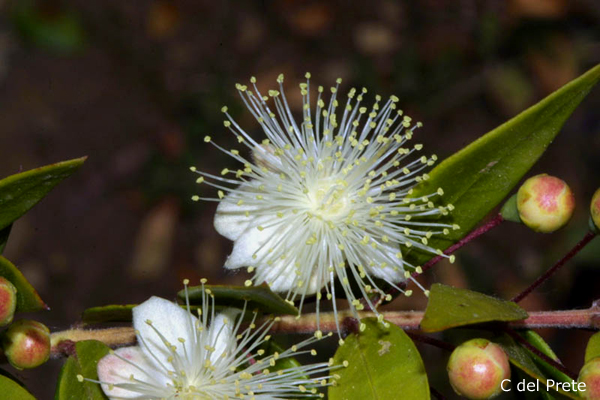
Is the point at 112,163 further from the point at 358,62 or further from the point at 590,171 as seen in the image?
the point at 590,171

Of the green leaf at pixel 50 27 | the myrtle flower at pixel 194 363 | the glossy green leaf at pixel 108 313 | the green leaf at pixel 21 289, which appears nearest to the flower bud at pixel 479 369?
the myrtle flower at pixel 194 363

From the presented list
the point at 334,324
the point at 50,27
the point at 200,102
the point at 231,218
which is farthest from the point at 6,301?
the point at 50,27

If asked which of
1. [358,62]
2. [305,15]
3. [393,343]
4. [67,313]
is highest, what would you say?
[305,15]

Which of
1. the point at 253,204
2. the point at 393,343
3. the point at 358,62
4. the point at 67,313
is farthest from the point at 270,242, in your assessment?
the point at 358,62

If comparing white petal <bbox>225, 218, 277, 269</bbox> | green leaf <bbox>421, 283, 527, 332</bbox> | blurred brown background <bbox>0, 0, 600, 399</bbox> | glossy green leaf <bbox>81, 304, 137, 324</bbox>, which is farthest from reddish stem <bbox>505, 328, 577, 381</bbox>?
blurred brown background <bbox>0, 0, 600, 399</bbox>

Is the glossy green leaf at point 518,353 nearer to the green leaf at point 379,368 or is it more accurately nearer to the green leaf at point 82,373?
the green leaf at point 379,368

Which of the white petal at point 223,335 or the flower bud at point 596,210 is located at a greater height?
the flower bud at point 596,210
